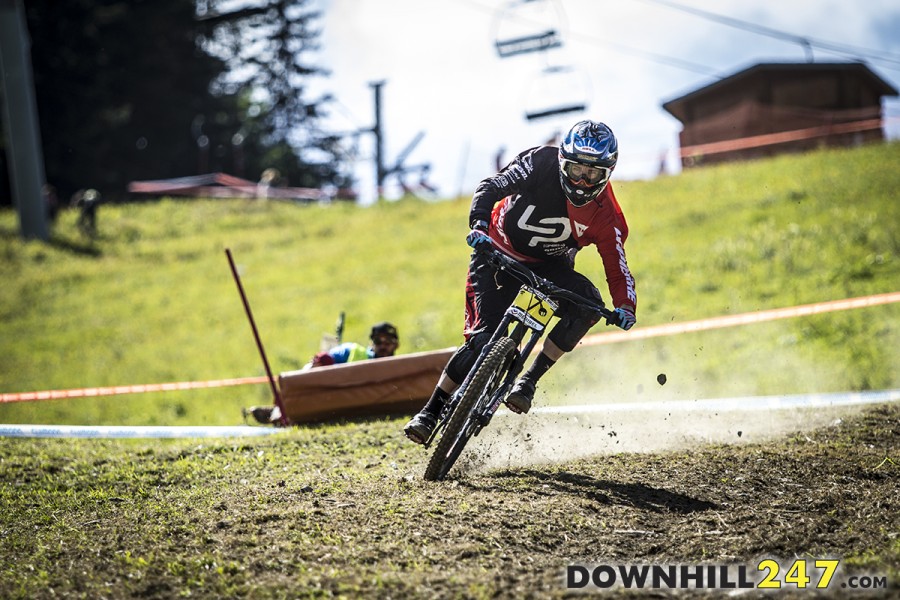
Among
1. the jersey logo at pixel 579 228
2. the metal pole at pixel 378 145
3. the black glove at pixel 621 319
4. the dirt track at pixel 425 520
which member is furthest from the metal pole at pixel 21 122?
the black glove at pixel 621 319

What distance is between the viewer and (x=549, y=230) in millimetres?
7188

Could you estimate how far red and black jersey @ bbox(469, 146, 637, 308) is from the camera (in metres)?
7.07

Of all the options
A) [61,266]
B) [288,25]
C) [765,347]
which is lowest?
[61,266]

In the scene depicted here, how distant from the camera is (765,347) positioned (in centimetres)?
1552

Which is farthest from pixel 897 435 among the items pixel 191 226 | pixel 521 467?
pixel 191 226

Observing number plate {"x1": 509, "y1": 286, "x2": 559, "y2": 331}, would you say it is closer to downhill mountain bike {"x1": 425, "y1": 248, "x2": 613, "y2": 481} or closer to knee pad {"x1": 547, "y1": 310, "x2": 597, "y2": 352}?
downhill mountain bike {"x1": 425, "y1": 248, "x2": 613, "y2": 481}

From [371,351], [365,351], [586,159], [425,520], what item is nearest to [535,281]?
[586,159]

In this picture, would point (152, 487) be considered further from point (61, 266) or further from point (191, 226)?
point (191, 226)

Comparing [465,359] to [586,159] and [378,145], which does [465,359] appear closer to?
[586,159]

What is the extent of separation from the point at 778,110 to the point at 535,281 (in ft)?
108

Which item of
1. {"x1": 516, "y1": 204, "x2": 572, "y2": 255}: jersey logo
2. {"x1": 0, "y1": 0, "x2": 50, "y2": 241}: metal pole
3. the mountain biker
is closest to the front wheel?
the mountain biker

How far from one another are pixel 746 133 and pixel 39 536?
3443cm

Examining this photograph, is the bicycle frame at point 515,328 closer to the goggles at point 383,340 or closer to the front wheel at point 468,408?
the front wheel at point 468,408

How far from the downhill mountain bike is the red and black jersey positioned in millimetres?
440
